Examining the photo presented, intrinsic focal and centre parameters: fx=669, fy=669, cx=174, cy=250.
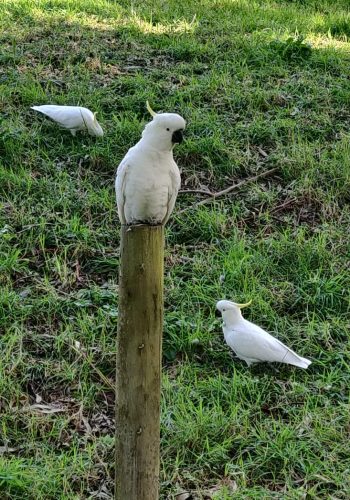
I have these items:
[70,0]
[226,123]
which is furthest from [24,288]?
[70,0]

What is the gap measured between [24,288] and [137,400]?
189cm

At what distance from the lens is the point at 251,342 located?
10.4ft

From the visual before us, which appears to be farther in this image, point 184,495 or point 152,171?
point 184,495

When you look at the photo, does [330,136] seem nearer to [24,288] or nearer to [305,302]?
[305,302]

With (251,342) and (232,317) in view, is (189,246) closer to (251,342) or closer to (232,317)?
(232,317)

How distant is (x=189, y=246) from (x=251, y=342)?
1.07 meters

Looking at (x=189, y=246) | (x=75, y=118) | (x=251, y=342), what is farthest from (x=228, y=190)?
(x=251, y=342)

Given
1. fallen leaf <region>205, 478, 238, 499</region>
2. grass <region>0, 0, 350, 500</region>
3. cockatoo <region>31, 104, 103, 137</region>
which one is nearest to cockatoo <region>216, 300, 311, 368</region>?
grass <region>0, 0, 350, 500</region>

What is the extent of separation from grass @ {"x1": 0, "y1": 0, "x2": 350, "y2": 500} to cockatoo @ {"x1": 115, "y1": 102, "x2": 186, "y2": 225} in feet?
2.95

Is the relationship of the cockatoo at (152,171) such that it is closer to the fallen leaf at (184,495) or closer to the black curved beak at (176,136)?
the black curved beak at (176,136)

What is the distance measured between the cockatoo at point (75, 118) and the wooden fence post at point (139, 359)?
2971 mm

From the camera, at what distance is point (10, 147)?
465 cm

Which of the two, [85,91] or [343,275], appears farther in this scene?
[85,91]

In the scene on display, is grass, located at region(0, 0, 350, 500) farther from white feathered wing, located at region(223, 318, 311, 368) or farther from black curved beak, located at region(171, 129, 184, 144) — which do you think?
black curved beak, located at region(171, 129, 184, 144)
